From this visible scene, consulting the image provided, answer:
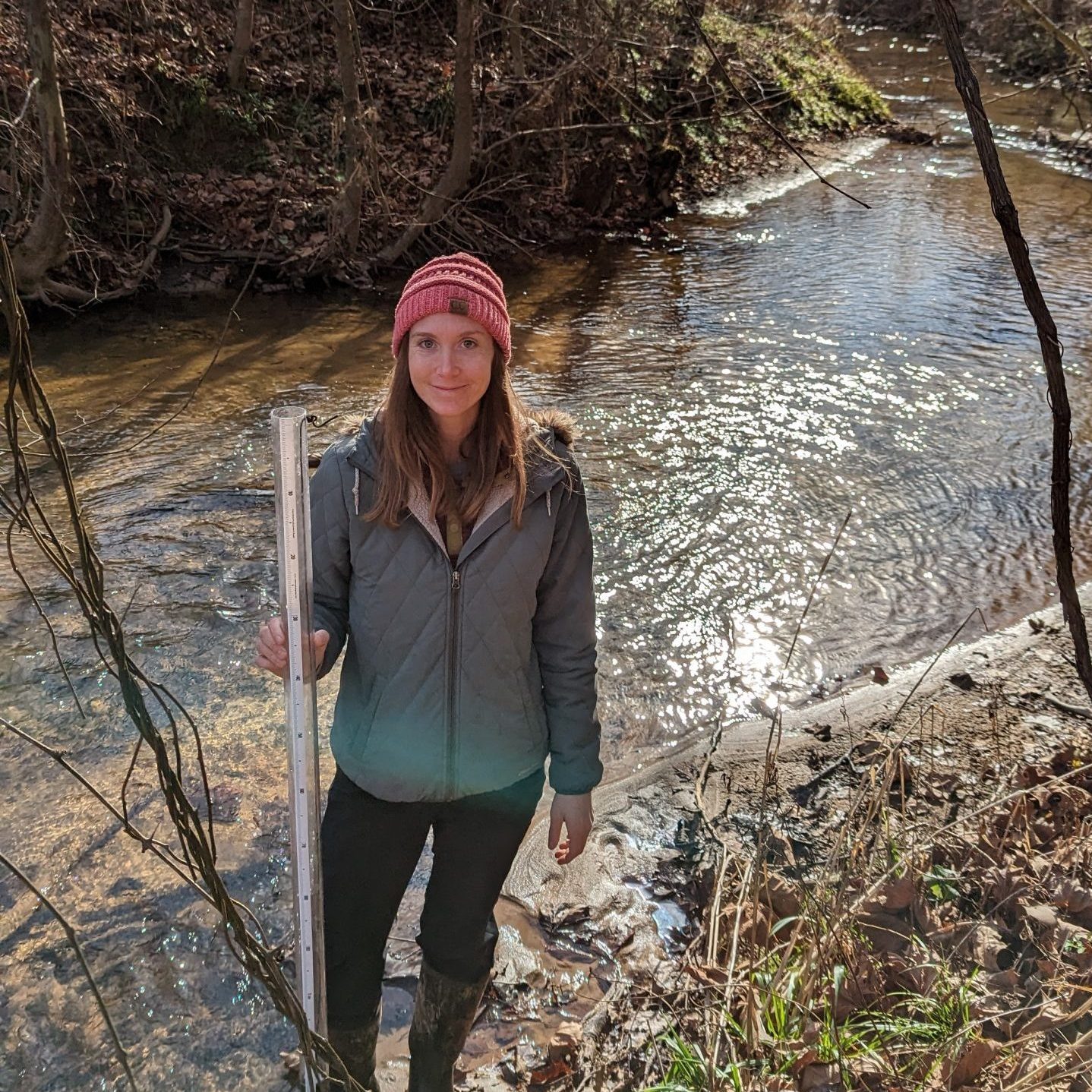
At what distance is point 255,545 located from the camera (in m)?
5.11

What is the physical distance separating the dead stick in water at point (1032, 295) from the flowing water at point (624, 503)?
7.07 ft

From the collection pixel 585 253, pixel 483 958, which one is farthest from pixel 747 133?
pixel 483 958

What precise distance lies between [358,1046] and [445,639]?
955 millimetres

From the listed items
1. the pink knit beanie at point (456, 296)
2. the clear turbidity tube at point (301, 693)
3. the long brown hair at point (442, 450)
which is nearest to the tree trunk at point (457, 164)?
the pink knit beanie at point (456, 296)

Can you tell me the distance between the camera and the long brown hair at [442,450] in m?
2.06

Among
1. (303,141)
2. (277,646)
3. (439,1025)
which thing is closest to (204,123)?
(303,141)

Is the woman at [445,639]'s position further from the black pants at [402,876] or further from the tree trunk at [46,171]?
the tree trunk at [46,171]

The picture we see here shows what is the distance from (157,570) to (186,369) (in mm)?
2960

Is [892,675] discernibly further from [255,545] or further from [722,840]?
[255,545]

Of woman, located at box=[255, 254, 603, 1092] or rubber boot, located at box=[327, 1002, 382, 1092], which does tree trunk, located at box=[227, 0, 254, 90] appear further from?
rubber boot, located at box=[327, 1002, 382, 1092]

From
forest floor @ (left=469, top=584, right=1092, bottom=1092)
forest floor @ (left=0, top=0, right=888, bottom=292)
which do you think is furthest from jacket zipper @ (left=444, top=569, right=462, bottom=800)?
forest floor @ (left=0, top=0, right=888, bottom=292)

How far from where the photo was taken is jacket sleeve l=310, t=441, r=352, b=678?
2092 mm

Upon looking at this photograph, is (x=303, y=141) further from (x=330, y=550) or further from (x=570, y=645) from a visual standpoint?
(x=570, y=645)

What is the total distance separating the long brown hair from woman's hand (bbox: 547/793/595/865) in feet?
2.20
